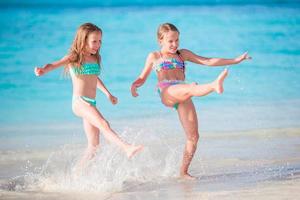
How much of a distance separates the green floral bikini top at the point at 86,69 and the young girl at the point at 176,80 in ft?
0.92

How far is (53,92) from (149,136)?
337 centimetres

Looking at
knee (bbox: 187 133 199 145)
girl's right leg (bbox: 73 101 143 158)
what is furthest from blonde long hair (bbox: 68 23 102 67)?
knee (bbox: 187 133 199 145)

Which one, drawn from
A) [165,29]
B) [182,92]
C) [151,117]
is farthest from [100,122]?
[151,117]

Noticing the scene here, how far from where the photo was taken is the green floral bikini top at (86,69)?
550 centimetres

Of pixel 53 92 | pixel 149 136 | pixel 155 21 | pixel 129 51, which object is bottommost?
pixel 149 136

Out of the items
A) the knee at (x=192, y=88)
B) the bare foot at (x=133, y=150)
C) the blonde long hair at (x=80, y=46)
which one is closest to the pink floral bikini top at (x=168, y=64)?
the knee at (x=192, y=88)

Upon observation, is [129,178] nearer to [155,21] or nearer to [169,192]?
[169,192]

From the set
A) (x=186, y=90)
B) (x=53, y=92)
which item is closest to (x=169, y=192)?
(x=186, y=90)

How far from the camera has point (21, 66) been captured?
482 inches

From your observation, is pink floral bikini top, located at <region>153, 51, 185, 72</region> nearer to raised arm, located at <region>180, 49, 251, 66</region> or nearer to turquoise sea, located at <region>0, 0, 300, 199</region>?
raised arm, located at <region>180, 49, 251, 66</region>

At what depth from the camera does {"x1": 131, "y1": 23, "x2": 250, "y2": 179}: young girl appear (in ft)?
17.8

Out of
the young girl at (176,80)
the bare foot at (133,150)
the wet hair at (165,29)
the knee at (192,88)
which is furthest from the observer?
the wet hair at (165,29)

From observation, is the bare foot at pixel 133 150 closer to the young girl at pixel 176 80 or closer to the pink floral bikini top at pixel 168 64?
the young girl at pixel 176 80

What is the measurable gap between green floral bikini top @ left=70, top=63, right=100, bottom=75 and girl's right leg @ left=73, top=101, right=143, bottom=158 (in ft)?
0.71
